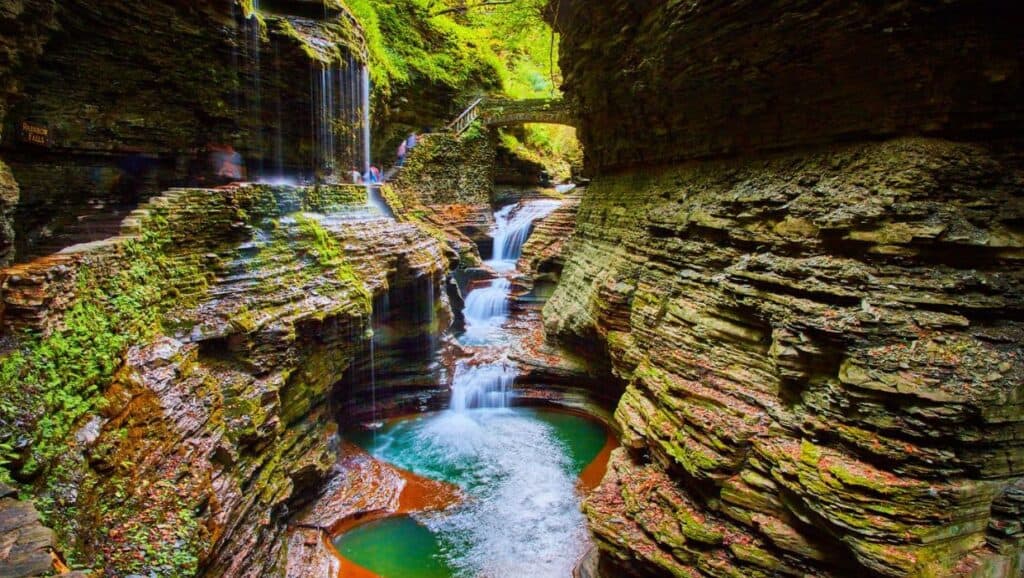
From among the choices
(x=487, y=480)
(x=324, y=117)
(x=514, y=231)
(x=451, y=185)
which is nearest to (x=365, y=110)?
(x=324, y=117)

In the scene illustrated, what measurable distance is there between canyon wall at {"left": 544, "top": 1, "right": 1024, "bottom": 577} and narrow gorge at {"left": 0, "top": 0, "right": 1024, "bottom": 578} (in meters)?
0.04

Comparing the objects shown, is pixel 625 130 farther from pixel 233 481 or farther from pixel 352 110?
pixel 233 481

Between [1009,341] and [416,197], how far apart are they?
20508 mm

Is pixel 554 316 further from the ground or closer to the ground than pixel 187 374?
closer to the ground

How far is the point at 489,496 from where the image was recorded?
9758mm

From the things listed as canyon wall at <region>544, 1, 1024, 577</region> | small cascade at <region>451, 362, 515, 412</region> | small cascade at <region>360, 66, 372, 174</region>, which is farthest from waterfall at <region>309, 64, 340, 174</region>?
canyon wall at <region>544, 1, 1024, 577</region>

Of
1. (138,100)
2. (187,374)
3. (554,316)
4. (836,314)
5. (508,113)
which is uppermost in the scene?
(508,113)

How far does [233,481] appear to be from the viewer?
6.75 meters

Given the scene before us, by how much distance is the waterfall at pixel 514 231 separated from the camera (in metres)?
23.7

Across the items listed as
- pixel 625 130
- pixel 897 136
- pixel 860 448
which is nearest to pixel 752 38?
pixel 897 136

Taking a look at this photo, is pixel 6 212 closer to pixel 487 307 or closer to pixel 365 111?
pixel 365 111

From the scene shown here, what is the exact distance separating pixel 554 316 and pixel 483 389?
2.81 meters

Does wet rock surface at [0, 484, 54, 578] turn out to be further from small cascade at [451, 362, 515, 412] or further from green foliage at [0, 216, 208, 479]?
small cascade at [451, 362, 515, 412]

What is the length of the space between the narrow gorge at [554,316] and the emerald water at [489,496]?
70mm
